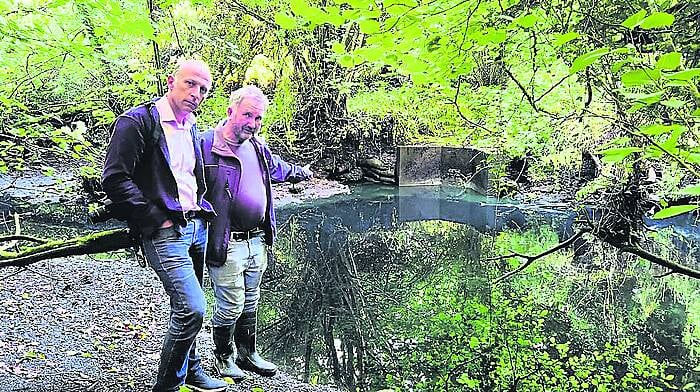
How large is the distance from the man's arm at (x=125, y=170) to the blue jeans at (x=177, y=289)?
0.15 meters

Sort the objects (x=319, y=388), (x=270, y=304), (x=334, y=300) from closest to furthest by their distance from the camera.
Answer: (x=319, y=388), (x=270, y=304), (x=334, y=300)

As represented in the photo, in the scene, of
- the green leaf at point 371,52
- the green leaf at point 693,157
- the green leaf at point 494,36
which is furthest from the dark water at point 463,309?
the green leaf at point 693,157

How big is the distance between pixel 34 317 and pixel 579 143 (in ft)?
27.6

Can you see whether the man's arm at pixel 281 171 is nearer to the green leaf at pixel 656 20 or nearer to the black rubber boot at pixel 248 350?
the black rubber boot at pixel 248 350

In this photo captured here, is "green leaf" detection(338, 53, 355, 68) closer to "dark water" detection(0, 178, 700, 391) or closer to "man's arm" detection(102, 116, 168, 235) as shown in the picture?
"man's arm" detection(102, 116, 168, 235)

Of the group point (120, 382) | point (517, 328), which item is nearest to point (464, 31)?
point (120, 382)

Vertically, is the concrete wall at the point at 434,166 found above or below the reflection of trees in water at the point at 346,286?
above

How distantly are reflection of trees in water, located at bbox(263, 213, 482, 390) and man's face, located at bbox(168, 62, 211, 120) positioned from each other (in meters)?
2.87

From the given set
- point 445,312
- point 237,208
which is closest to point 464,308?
point 445,312

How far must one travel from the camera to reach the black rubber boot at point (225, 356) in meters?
3.47

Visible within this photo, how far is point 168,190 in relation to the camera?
9.06 ft

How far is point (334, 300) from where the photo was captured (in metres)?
7.58

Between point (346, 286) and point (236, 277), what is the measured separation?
16.6 ft

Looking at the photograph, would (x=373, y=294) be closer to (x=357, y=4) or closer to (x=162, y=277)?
(x=162, y=277)
